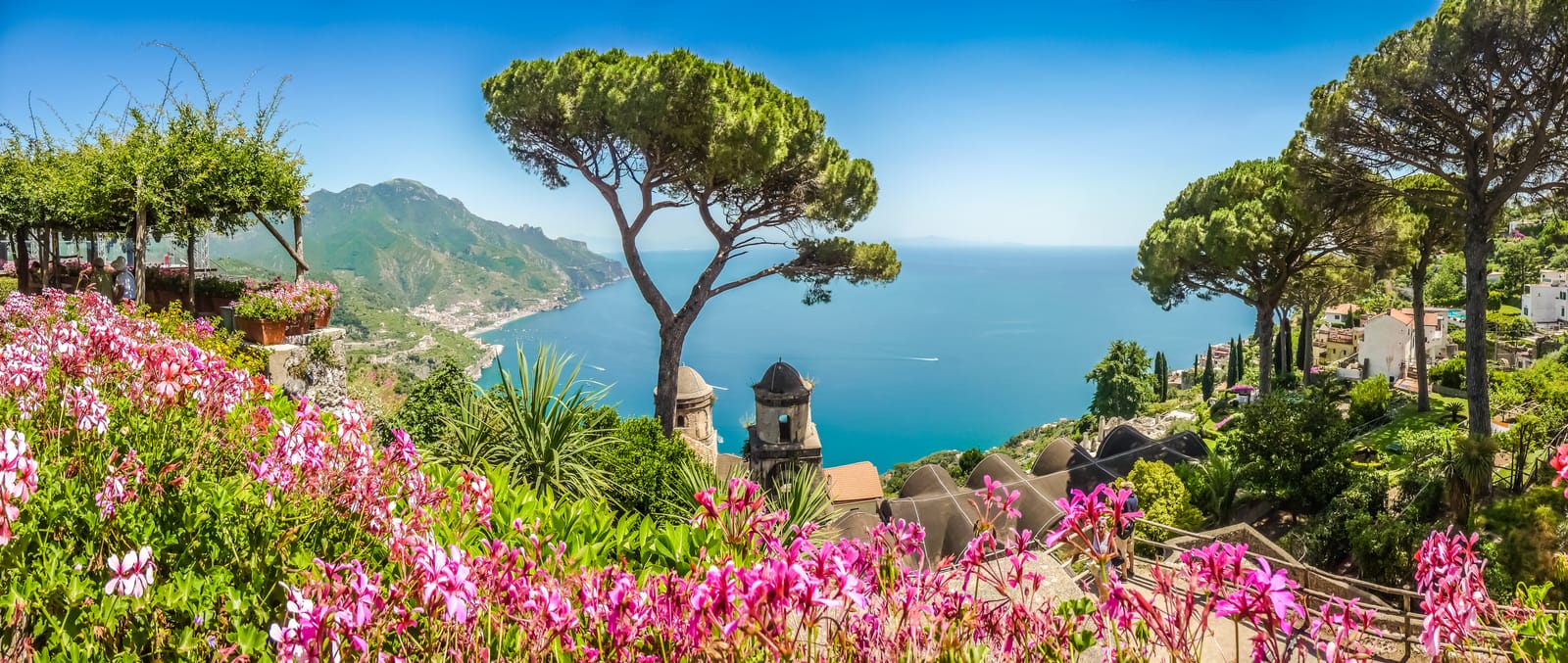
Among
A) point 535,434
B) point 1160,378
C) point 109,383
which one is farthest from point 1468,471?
point 1160,378

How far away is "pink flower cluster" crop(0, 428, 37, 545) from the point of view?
1433 millimetres

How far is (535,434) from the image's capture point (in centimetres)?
589

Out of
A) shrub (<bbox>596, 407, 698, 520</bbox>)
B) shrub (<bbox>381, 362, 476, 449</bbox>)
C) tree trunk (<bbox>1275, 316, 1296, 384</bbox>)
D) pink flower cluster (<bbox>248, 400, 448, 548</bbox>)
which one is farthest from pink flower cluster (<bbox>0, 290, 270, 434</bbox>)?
tree trunk (<bbox>1275, 316, 1296, 384</bbox>)

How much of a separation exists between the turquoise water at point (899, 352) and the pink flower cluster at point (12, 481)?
152 feet

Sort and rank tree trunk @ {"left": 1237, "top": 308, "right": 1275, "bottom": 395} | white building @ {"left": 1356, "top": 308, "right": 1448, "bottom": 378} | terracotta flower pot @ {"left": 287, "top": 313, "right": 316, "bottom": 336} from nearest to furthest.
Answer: terracotta flower pot @ {"left": 287, "top": 313, "right": 316, "bottom": 336}
tree trunk @ {"left": 1237, "top": 308, "right": 1275, "bottom": 395}
white building @ {"left": 1356, "top": 308, "right": 1448, "bottom": 378}

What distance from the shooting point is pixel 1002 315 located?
158 meters

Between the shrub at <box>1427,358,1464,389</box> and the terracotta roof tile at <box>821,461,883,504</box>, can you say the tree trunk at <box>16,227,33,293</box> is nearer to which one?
the terracotta roof tile at <box>821,461,883,504</box>

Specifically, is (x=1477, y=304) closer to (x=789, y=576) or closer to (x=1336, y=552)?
(x=1336, y=552)

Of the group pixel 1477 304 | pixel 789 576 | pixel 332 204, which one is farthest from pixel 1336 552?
pixel 332 204

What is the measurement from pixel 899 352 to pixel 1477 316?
11269 centimetres

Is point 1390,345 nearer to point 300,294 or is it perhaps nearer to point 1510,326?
point 1510,326

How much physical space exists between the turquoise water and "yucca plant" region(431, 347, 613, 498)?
41.6 metres

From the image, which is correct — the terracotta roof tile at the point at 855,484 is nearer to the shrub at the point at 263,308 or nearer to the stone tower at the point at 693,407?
the stone tower at the point at 693,407

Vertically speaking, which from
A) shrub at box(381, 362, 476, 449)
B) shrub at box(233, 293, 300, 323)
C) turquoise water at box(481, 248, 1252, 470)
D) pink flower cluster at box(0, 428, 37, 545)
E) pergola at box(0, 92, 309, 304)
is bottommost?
turquoise water at box(481, 248, 1252, 470)
